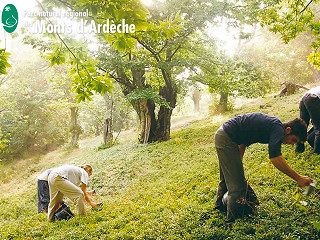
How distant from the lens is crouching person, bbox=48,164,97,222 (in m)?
5.91

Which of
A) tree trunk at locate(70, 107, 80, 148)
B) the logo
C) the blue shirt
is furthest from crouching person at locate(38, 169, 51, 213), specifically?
tree trunk at locate(70, 107, 80, 148)

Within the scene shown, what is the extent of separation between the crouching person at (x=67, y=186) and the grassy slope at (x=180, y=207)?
1.29ft

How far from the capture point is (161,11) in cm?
1172

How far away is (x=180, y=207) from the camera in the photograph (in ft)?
17.6

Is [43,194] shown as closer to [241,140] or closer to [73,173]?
[73,173]

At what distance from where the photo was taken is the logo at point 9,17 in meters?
5.23

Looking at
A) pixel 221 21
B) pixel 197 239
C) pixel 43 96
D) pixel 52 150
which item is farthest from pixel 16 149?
pixel 197 239

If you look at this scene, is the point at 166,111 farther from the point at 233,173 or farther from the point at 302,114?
the point at 233,173

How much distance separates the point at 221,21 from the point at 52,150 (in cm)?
2114

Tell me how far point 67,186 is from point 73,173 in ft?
1.53

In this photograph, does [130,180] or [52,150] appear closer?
[130,180]

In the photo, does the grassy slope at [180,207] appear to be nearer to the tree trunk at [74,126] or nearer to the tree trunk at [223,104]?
the tree trunk at [223,104]

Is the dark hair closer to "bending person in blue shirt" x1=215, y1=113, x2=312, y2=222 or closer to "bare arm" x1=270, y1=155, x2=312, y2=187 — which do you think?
"bending person in blue shirt" x1=215, y1=113, x2=312, y2=222

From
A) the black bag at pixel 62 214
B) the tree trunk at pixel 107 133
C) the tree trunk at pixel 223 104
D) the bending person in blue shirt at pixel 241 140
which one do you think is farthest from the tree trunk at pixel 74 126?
the bending person in blue shirt at pixel 241 140
